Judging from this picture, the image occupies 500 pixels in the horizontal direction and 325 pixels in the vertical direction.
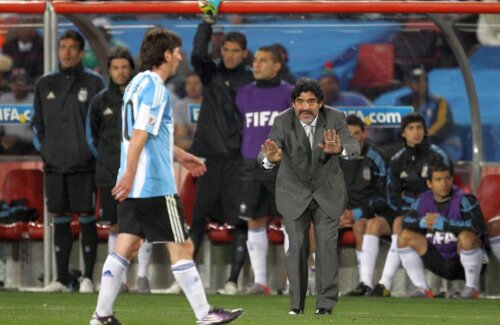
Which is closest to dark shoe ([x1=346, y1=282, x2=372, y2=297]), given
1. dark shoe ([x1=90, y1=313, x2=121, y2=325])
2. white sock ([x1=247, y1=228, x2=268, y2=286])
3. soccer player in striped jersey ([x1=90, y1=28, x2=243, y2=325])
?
white sock ([x1=247, y1=228, x2=268, y2=286])

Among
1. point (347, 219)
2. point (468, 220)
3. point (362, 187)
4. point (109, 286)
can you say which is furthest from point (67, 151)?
point (109, 286)

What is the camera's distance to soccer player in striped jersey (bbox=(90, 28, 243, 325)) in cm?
793

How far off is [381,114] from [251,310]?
11.7 ft

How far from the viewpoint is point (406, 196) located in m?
12.7

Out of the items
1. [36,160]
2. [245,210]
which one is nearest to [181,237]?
[245,210]

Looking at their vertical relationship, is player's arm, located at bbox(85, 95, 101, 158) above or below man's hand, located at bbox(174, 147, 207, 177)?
above

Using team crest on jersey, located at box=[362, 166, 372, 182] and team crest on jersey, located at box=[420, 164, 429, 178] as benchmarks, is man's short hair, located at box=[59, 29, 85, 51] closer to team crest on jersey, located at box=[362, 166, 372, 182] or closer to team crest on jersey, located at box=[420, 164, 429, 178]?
team crest on jersey, located at box=[362, 166, 372, 182]

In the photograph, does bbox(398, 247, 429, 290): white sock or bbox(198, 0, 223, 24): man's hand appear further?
bbox(398, 247, 429, 290): white sock

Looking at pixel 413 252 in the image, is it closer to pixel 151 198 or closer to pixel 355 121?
pixel 355 121

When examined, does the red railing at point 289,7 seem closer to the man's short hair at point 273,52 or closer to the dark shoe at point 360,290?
the man's short hair at point 273,52

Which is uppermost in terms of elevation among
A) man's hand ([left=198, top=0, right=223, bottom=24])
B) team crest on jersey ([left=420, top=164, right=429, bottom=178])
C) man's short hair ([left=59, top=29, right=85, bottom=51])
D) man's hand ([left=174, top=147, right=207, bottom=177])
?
man's hand ([left=198, top=0, right=223, bottom=24])

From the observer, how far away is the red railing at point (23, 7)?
41.3ft

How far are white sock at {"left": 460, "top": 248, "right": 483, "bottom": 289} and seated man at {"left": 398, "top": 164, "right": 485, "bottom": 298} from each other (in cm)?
2

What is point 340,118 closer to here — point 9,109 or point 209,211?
point 209,211
